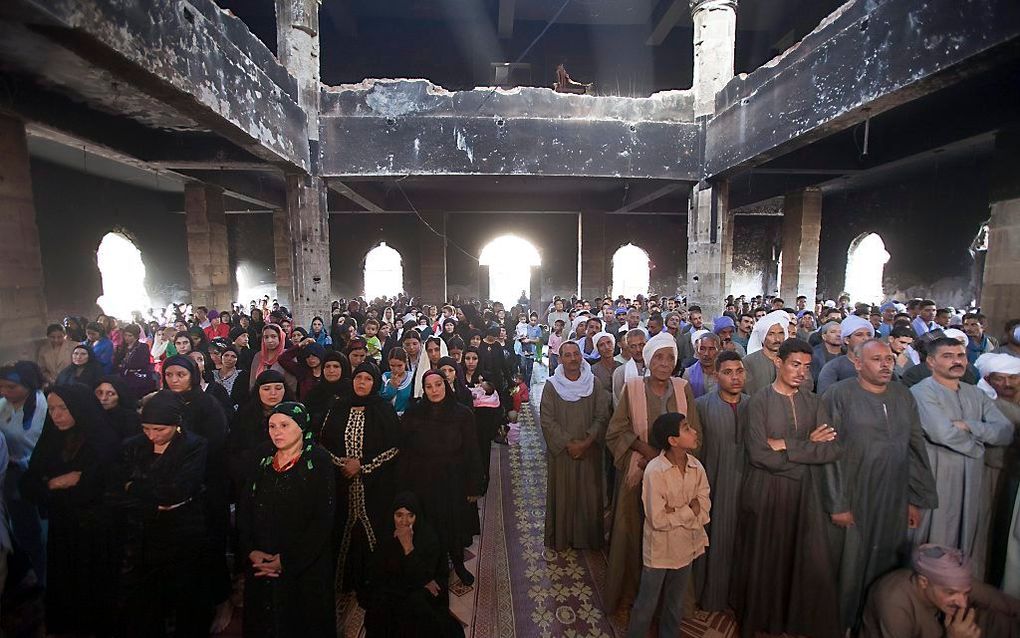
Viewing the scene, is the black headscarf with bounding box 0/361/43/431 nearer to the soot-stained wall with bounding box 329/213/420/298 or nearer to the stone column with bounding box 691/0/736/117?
the stone column with bounding box 691/0/736/117

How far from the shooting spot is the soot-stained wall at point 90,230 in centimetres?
1198

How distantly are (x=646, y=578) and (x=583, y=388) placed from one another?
153 centimetres

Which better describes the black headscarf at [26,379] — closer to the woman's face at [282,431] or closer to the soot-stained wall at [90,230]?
the woman's face at [282,431]

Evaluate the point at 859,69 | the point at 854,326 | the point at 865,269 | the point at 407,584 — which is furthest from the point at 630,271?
the point at 407,584

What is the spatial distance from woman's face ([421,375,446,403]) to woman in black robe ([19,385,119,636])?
82.9 inches

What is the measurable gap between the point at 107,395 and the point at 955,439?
232 inches

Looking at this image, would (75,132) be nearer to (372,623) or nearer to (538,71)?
(372,623)

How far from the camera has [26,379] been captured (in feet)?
11.7

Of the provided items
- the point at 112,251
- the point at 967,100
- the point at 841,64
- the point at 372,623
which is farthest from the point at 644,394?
the point at 112,251

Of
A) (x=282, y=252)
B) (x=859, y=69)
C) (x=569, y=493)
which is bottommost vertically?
(x=569, y=493)

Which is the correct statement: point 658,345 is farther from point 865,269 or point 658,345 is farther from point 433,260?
point 865,269

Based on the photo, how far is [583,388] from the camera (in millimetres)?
4137

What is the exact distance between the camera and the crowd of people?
111 inches

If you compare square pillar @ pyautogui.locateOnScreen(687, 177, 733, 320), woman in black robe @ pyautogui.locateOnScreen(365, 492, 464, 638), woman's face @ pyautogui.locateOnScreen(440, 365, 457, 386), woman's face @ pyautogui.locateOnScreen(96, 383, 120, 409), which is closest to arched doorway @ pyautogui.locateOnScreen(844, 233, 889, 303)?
square pillar @ pyautogui.locateOnScreen(687, 177, 733, 320)
